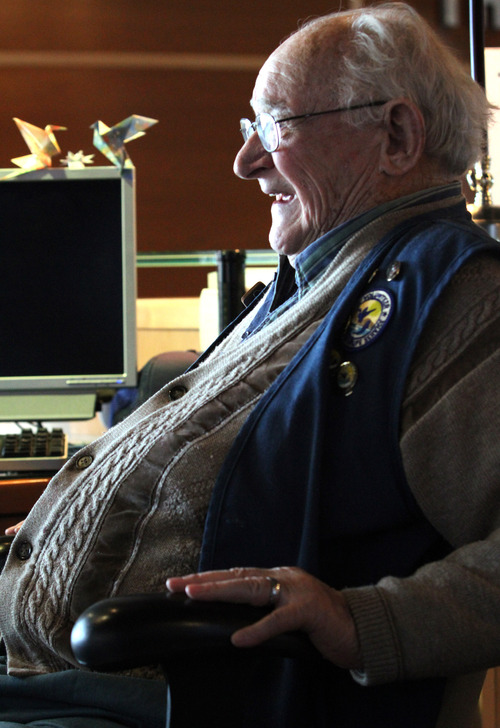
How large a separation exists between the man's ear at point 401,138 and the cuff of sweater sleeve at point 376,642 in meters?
0.59

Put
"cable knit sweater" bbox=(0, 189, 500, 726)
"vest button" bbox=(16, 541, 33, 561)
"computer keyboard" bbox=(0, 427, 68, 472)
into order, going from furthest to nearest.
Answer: "computer keyboard" bbox=(0, 427, 68, 472)
"vest button" bbox=(16, 541, 33, 561)
"cable knit sweater" bbox=(0, 189, 500, 726)

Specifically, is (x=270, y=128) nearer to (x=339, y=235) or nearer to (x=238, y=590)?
(x=339, y=235)

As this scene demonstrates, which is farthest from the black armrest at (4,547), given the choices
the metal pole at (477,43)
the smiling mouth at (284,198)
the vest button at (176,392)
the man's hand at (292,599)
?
the metal pole at (477,43)

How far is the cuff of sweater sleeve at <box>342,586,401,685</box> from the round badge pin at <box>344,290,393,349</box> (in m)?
0.29

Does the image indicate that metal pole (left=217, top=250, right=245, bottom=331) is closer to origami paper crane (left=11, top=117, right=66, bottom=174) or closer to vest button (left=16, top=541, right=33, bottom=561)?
origami paper crane (left=11, top=117, right=66, bottom=174)

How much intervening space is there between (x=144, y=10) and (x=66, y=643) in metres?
2.44

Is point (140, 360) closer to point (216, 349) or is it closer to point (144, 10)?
point (216, 349)

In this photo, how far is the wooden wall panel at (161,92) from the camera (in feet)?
9.34

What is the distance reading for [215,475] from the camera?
3.14 ft

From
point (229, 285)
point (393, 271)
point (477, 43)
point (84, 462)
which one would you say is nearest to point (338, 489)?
point (393, 271)

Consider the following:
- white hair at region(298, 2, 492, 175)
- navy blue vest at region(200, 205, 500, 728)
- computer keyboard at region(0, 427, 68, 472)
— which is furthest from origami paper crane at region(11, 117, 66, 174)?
navy blue vest at region(200, 205, 500, 728)

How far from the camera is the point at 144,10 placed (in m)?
2.87

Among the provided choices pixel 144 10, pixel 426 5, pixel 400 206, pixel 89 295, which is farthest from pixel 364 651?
pixel 426 5

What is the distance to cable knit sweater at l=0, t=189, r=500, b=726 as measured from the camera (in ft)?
2.53
